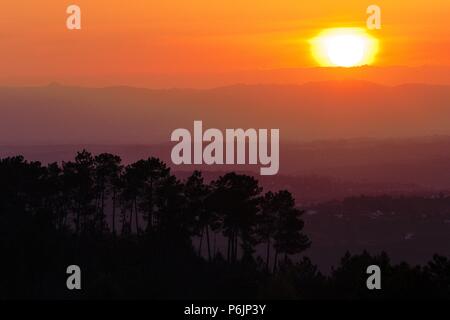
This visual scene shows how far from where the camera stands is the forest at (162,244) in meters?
58.1

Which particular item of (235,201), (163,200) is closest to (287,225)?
(235,201)

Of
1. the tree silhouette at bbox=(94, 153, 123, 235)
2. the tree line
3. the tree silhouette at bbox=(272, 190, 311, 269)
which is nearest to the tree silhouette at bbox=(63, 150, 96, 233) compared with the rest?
the tree line

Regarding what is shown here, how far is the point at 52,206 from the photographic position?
80688 mm

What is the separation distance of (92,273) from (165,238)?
26.4ft

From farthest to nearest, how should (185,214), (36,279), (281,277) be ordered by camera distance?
(185,214) < (36,279) < (281,277)

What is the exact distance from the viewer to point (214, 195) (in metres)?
71.6

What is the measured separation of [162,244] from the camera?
71500 millimetres

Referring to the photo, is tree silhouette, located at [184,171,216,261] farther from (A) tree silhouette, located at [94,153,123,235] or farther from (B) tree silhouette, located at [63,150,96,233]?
(B) tree silhouette, located at [63,150,96,233]

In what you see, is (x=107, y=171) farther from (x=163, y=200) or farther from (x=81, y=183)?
(x=163, y=200)
